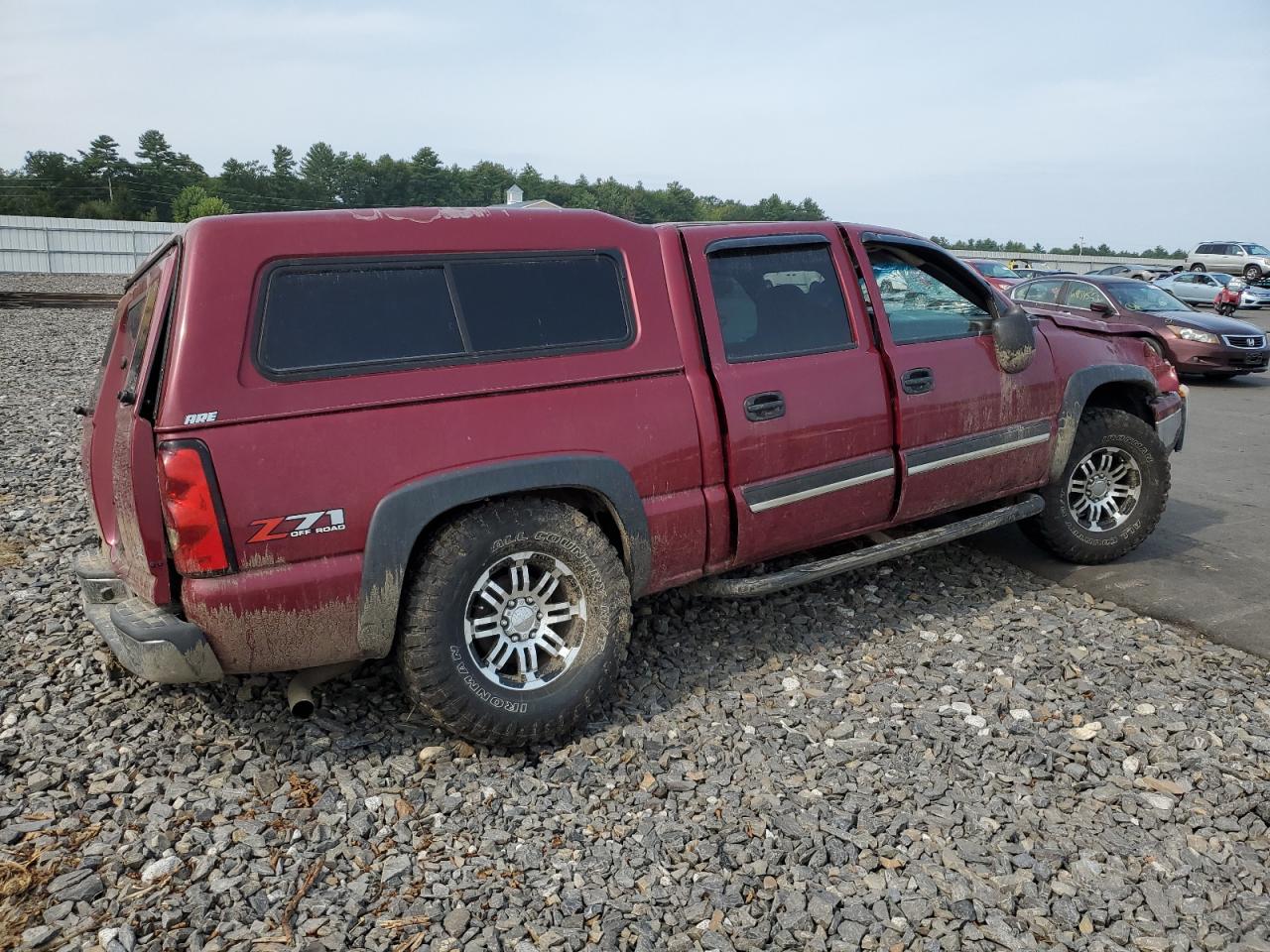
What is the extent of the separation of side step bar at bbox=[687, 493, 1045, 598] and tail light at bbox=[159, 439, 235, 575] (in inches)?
81.0

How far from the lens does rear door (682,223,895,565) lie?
4078 mm

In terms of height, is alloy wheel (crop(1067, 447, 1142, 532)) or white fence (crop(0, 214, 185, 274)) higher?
white fence (crop(0, 214, 185, 274))

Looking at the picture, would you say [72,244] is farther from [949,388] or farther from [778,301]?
[949,388]

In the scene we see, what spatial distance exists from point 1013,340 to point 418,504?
10.4 ft

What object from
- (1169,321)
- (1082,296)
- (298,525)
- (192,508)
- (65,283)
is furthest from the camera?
(65,283)

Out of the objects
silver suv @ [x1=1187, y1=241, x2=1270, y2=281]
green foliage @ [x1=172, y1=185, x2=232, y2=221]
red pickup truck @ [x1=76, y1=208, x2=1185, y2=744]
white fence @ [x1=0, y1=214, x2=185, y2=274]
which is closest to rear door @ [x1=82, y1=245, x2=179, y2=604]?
red pickup truck @ [x1=76, y1=208, x2=1185, y2=744]

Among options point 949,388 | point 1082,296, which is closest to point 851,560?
point 949,388

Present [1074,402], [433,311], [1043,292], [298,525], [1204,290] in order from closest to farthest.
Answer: [298,525]
[433,311]
[1074,402]
[1043,292]
[1204,290]

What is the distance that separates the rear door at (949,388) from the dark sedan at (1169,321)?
1001 cm

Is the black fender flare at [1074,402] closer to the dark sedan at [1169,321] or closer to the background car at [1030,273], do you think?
the dark sedan at [1169,321]

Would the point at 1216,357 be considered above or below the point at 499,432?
below

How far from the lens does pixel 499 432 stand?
11.5ft

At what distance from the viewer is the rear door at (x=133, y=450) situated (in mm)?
3064

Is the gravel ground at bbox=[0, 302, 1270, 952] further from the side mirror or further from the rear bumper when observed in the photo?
the rear bumper
